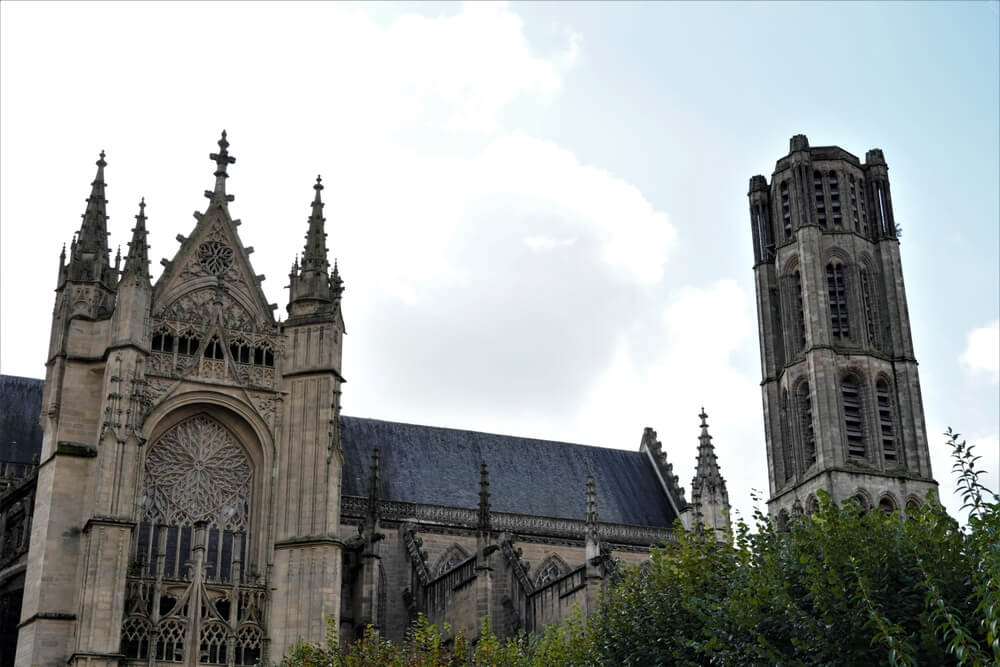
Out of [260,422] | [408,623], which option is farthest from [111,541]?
[408,623]

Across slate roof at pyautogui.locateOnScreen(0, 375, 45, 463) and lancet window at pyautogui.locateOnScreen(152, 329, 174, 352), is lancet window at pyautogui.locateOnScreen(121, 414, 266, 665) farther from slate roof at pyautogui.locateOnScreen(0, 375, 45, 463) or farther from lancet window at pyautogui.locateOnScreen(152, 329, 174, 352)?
slate roof at pyautogui.locateOnScreen(0, 375, 45, 463)

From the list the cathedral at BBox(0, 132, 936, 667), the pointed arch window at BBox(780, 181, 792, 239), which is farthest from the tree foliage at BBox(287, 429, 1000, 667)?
the pointed arch window at BBox(780, 181, 792, 239)

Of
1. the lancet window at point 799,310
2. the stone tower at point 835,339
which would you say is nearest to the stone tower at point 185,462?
the stone tower at point 835,339

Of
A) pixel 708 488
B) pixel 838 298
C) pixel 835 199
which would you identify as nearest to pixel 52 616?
pixel 708 488

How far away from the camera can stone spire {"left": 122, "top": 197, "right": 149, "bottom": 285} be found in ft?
99.5

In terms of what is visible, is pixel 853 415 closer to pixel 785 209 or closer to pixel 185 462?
pixel 785 209

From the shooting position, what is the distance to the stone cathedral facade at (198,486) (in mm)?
27594

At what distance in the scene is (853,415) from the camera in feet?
159

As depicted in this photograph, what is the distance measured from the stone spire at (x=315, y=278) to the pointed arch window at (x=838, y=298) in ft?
80.4

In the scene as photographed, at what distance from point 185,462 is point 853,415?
2846 cm

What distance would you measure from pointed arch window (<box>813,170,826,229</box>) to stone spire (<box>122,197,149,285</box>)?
30434 mm

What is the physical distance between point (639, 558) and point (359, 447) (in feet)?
35.0

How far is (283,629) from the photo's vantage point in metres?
28.4

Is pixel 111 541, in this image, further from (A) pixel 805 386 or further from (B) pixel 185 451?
(A) pixel 805 386
